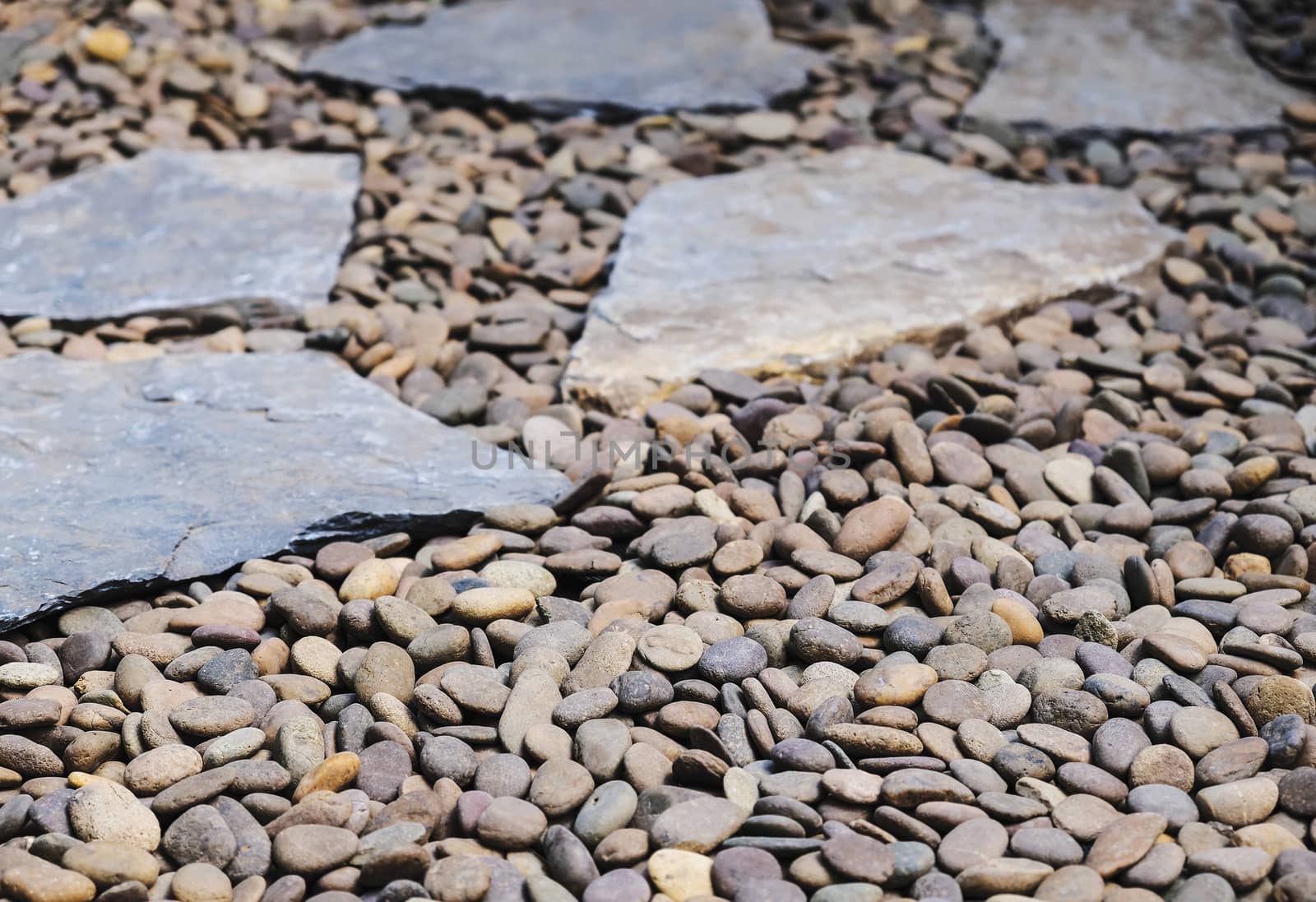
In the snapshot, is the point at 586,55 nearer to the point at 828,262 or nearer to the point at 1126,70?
the point at 828,262

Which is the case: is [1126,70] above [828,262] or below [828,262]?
above

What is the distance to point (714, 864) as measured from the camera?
1.19 metres

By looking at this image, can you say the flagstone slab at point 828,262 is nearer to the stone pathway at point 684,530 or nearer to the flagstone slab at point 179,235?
the stone pathway at point 684,530

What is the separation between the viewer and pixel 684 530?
1708 millimetres

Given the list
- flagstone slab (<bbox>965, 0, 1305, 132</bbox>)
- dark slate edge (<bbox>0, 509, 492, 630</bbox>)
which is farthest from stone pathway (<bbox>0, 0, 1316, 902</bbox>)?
flagstone slab (<bbox>965, 0, 1305, 132</bbox>)

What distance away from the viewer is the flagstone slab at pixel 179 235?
232 cm

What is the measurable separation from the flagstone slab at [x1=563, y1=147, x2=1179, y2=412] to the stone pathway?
1cm

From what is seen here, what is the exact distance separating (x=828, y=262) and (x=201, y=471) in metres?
1.28

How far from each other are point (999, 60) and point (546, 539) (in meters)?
2.36

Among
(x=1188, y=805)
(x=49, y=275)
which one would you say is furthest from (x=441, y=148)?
(x=1188, y=805)

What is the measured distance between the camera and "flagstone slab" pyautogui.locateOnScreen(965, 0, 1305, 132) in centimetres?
314

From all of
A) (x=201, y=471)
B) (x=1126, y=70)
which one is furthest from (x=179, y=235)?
(x=1126, y=70)

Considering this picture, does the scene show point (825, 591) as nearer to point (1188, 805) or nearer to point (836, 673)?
point (836, 673)

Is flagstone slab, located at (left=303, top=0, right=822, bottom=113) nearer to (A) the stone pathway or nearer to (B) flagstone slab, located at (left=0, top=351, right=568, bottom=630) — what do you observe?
(A) the stone pathway
